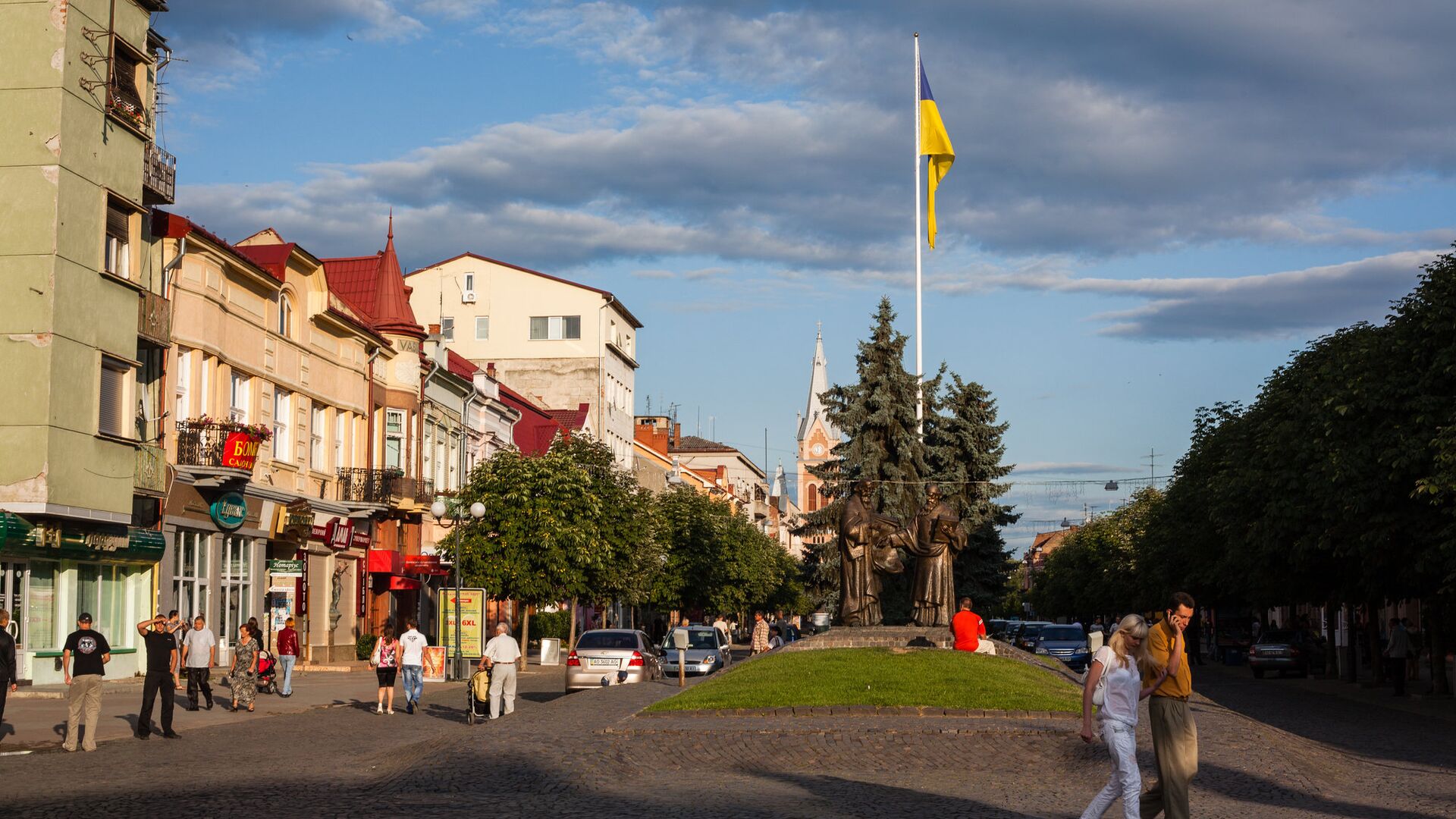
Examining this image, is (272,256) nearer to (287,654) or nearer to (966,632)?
(287,654)

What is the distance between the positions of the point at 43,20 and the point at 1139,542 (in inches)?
2160

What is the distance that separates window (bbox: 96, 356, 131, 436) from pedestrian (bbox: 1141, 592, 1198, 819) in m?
24.8

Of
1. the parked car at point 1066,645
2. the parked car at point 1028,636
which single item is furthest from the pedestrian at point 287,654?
the parked car at point 1028,636

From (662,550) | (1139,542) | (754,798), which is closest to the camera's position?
(754,798)

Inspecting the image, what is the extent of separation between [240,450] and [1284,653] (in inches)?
1245

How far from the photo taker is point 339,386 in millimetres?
45719

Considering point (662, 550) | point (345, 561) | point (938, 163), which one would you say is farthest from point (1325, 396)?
point (662, 550)

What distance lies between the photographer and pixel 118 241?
3222 cm

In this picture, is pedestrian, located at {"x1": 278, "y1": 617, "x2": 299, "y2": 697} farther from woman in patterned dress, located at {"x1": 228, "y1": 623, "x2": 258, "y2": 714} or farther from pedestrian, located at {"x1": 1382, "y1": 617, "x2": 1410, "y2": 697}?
pedestrian, located at {"x1": 1382, "y1": 617, "x2": 1410, "y2": 697}

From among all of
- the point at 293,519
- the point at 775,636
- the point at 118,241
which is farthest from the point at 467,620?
the point at 775,636

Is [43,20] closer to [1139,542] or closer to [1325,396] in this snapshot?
[1325,396]

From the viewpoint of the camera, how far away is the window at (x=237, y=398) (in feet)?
124

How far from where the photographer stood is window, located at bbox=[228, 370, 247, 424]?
124 ft

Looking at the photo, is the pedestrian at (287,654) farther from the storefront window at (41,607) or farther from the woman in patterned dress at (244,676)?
the storefront window at (41,607)
